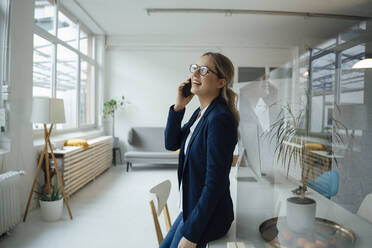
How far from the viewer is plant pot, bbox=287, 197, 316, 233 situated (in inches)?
25.3

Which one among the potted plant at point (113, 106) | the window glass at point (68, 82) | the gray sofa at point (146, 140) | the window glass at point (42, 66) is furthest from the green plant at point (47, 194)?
the potted plant at point (113, 106)

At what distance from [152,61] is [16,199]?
4701 millimetres

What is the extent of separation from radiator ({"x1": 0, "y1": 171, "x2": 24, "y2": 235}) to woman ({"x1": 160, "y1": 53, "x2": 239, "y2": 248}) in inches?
81.4

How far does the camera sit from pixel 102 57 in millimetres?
6492

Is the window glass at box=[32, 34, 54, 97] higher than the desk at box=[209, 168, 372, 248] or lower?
higher

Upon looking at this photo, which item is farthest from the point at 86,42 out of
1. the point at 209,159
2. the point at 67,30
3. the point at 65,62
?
the point at 209,159

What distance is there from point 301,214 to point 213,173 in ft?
1.25

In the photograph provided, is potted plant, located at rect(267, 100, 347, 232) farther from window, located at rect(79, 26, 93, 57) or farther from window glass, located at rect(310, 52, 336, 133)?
window, located at rect(79, 26, 93, 57)

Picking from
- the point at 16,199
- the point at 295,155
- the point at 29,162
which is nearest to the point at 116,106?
the point at 29,162

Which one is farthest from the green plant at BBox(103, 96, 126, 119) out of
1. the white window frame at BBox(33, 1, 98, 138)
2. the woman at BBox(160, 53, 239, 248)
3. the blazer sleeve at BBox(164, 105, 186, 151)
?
the woman at BBox(160, 53, 239, 248)

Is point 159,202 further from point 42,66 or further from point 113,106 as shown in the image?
point 113,106

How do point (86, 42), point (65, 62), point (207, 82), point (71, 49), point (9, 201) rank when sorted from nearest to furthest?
point (207, 82)
point (9, 201)
point (65, 62)
point (71, 49)
point (86, 42)

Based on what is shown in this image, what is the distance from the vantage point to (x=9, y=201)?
8.32ft

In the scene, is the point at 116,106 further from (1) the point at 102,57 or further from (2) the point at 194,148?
(2) the point at 194,148
